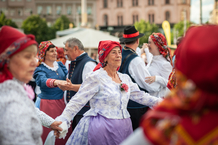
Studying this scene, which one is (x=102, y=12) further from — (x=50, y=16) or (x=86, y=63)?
(x=86, y=63)

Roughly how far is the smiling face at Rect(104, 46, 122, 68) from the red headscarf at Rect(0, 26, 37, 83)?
148cm

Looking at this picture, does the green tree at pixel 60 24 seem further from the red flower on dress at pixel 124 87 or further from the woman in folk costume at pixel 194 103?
the woman in folk costume at pixel 194 103

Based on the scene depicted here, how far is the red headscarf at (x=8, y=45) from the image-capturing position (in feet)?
5.96

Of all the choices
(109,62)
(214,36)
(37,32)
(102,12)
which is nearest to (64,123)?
(109,62)

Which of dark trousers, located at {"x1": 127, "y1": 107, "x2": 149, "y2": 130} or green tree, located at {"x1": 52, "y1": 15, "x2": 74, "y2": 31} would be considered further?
green tree, located at {"x1": 52, "y1": 15, "x2": 74, "y2": 31}

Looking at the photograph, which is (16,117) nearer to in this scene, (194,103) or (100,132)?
(194,103)

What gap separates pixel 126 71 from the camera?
Result: 164 inches

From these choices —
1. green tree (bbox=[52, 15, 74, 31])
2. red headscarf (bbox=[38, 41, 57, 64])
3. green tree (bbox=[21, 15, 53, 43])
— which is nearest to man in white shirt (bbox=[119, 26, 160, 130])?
red headscarf (bbox=[38, 41, 57, 64])

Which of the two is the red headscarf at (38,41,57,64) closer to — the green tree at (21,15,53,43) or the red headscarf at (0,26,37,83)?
the red headscarf at (0,26,37,83)

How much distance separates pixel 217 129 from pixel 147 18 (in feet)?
227

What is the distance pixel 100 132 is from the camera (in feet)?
9.58

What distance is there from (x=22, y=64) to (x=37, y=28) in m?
49.2

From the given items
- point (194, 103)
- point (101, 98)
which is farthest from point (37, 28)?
point (194, 103)

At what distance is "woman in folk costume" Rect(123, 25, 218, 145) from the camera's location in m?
1.09
